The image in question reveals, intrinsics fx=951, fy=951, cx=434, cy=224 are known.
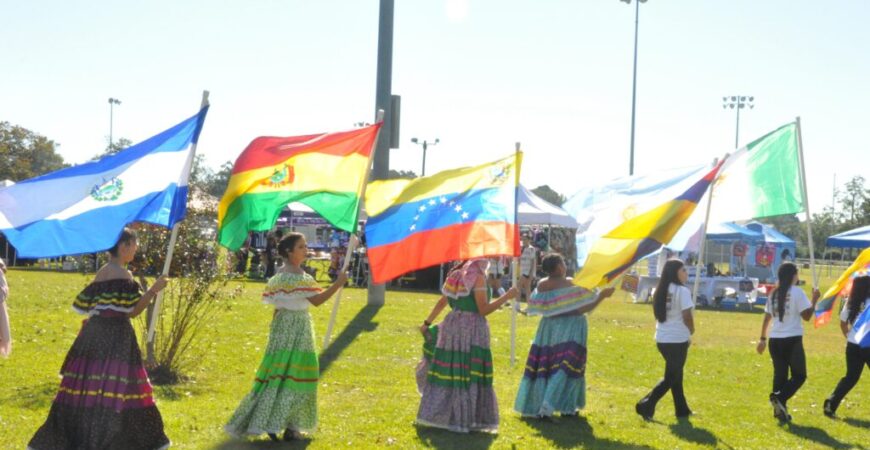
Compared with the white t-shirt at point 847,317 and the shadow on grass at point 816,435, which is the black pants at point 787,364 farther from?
the white t-shirt at point 847,317

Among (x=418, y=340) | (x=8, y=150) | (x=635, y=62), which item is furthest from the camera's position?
(x=8, y=150)

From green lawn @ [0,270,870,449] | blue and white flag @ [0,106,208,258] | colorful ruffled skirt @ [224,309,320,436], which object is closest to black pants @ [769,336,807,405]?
green lawn @ [0,270,870,449]

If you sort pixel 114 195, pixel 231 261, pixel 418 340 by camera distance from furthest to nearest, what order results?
pixel 418 340 < pixel 231 261 < pixel 114 195

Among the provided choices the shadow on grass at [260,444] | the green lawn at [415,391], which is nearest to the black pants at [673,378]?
the green lawn at [415,391]

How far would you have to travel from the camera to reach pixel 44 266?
113 feet

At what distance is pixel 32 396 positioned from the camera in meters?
10.0

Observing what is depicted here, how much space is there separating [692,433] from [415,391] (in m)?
3.33

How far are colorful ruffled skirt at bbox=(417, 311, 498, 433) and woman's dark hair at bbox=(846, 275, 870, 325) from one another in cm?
466

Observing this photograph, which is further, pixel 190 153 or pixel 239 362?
pixel 239 362

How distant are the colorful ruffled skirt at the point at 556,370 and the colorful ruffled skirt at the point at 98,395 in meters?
4.14

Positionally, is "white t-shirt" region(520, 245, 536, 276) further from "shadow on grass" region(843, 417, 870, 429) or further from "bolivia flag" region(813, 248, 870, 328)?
"shadow on grass" region(843, 417, 870, 429)

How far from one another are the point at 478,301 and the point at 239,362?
17.5 feet

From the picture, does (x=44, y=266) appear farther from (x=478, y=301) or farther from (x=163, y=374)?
(x=478, y=301)

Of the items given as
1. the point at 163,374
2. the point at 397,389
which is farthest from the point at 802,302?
the point at 163,374
